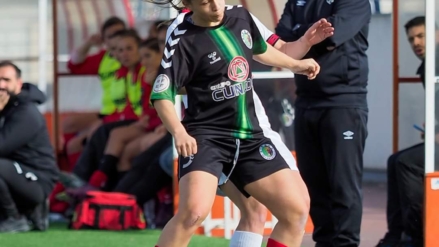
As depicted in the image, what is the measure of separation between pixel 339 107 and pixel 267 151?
1.16m

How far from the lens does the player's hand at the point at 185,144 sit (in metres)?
4.62

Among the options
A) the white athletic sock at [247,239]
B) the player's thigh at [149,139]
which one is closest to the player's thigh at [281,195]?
the white athletic sock at [247,239]

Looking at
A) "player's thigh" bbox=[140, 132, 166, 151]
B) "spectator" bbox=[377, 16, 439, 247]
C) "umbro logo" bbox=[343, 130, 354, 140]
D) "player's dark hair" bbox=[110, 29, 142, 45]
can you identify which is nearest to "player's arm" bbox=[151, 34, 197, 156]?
"umbro logo" bbox=[343, 130, 354, 140]

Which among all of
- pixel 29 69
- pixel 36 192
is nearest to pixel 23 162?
pixel 36 192

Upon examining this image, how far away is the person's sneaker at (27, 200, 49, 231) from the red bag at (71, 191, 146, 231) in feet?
0.87

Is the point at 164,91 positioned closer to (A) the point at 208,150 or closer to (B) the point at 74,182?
(A) the point at 208,150

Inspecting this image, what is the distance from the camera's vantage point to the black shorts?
191 inches

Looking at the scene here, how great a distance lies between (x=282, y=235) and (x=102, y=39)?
575 cm

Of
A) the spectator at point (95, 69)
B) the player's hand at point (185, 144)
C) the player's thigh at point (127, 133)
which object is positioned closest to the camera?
the player's hand at point (185, 144)

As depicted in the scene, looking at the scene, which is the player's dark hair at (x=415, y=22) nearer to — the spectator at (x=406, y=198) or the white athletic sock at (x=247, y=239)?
the spectator at (x=406, y=198)

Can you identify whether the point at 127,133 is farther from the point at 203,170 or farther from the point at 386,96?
the point at 203,170

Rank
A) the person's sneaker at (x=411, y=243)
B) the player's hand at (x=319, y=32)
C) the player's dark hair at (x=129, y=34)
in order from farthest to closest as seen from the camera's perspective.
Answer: the player's dark hair at (x=129, y=34) < the person's sneaker at (x=411, y=243) < the player's hand at (x=319, y=32)

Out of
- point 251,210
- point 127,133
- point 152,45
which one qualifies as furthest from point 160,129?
point 251,210

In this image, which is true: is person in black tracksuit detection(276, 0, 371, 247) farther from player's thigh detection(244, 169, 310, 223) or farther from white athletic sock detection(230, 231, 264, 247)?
player's thigh detection(244, 169, 310, 223)
